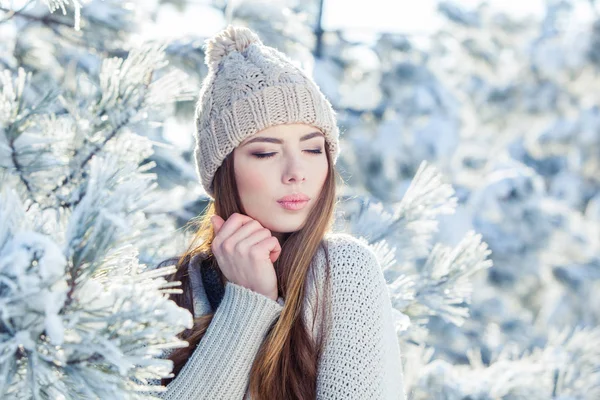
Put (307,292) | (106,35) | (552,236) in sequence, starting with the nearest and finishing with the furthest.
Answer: (307,292), (106,35), (552,236)

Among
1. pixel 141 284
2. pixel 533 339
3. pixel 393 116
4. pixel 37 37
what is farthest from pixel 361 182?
pixel 141 284

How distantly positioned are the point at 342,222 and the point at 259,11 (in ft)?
5.57

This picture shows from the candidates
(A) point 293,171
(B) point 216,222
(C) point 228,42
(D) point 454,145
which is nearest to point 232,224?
(B) point 216,222

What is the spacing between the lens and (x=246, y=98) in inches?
70.2

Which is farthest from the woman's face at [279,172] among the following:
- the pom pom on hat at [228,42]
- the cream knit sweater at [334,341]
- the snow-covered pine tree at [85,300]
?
the snow-covered pine tree at [85,300]

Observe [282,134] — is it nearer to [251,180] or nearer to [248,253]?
[251,180]

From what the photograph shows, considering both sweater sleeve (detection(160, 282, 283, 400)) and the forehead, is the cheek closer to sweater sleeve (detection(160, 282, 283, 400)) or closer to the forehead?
the forehead

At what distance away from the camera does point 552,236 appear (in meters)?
7.94

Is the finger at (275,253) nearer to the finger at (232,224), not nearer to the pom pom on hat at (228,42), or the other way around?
the finger at (232,224)

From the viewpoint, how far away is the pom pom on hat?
1.93 m

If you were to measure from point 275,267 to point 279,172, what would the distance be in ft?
0.80

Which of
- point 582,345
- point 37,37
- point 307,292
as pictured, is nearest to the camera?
point 307,292

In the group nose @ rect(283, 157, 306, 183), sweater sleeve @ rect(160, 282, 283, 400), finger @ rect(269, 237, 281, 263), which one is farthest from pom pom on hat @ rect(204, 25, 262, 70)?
sweater sleeve @ rect(160, 282, 283, 400)

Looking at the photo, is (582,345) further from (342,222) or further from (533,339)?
(533,339)
